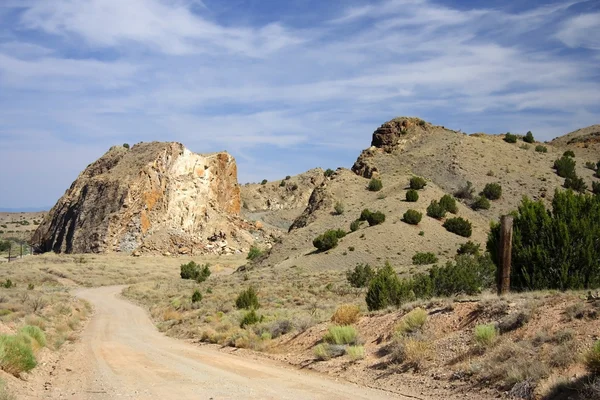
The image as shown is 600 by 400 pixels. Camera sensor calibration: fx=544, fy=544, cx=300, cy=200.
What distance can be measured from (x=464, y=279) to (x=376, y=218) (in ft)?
101

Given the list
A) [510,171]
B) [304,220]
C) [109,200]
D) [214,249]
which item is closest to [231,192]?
[214,249]

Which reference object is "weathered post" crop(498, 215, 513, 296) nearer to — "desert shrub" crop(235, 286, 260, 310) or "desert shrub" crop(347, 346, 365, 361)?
"desert shrub" crop(347, 346, 365, 361)

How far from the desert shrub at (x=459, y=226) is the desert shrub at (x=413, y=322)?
39786 millimetres

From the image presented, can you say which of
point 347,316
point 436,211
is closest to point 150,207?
point 436,211

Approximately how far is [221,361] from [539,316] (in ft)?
29.2

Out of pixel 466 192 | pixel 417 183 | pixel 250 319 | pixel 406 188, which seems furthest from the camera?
pixel 466 192

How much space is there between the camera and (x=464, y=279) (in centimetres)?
2288

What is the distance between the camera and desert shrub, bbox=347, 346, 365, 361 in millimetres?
14133

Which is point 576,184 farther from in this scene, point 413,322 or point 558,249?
point 413,322

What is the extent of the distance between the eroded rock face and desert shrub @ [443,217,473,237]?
38132 mm

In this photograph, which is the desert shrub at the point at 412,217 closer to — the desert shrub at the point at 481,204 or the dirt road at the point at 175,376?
the desert shrub at the point at 481,204

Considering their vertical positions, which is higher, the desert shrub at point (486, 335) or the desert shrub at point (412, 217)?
the desert shrub at point (412, 217)

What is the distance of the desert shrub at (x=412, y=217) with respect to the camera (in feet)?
173

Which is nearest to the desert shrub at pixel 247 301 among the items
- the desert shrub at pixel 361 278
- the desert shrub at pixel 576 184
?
the desert shrub at pixel 361 278
